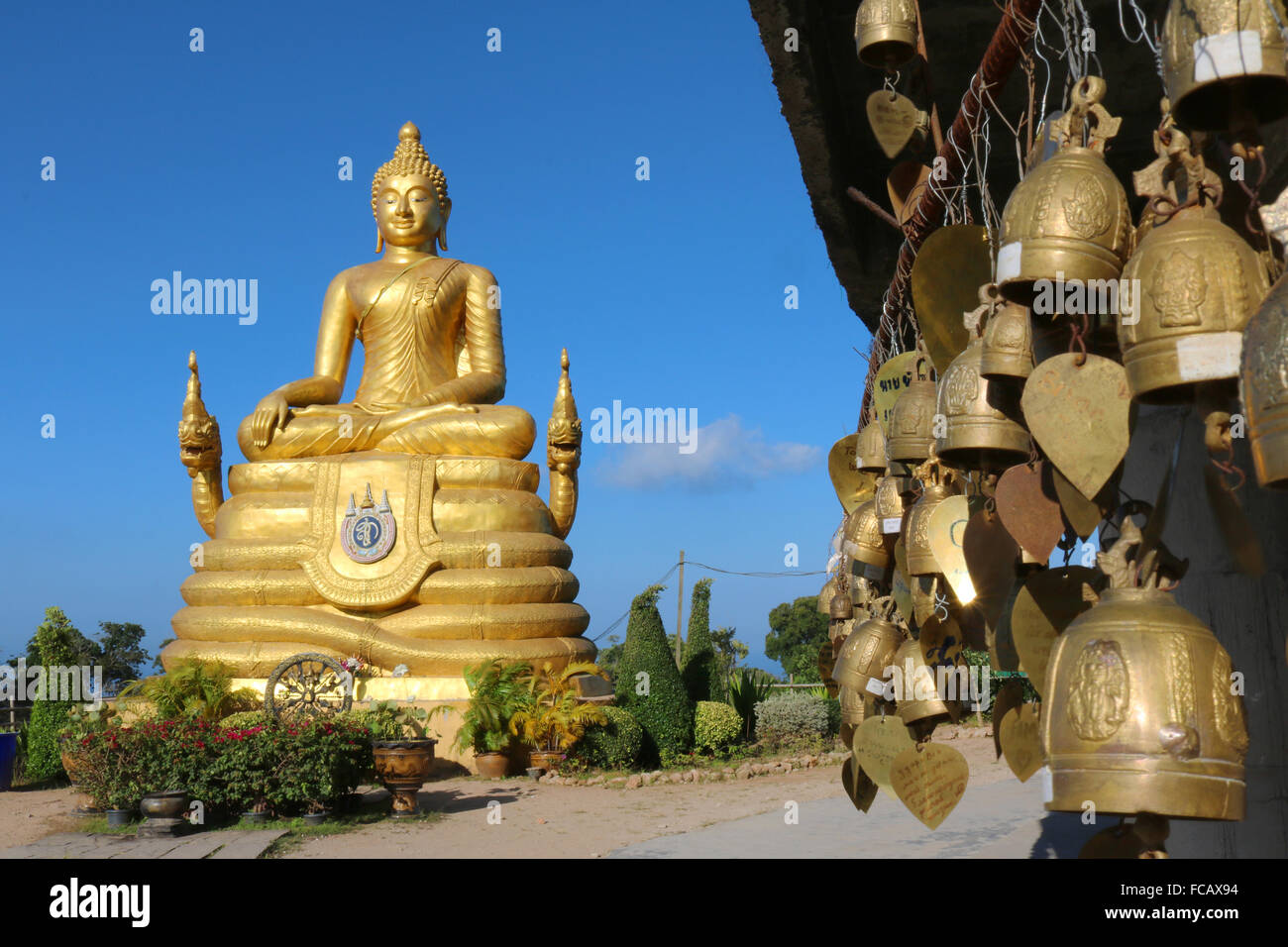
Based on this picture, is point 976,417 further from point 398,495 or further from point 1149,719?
point 398,495

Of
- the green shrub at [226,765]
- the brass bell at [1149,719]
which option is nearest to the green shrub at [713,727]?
the green shrub at [226,765]

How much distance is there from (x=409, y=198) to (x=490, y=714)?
784cm

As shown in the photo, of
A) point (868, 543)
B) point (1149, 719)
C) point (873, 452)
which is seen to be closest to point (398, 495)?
point (873, 452)

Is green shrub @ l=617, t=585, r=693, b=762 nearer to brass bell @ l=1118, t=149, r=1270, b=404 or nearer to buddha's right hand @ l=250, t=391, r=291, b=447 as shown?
buddha's right hand @ l=250, t=391, r=291, b=447

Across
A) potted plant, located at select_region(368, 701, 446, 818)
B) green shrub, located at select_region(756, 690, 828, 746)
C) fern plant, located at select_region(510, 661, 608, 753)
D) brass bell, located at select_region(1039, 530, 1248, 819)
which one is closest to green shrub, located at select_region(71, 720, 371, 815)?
potted plant, located at select_region(368, 701, 446, 818)

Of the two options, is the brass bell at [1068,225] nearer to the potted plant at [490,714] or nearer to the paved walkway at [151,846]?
the paved walkway at [151,846]

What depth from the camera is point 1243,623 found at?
337 cm

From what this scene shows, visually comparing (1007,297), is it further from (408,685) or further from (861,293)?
(408,685)

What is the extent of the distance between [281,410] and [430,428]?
2067mm

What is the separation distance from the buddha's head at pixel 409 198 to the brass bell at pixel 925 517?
14411mm

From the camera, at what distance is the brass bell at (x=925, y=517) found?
8.89 ft

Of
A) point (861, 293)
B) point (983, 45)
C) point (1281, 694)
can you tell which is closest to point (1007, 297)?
point (1281, 694)

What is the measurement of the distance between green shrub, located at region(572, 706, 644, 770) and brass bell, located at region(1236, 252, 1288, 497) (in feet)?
39.8
